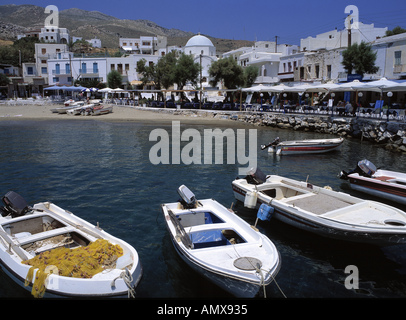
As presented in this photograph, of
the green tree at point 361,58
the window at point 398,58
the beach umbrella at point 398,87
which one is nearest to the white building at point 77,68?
the green tree at point 361,58

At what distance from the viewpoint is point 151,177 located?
16984mm

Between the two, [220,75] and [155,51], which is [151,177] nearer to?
[220,75]

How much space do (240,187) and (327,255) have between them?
4361 mm

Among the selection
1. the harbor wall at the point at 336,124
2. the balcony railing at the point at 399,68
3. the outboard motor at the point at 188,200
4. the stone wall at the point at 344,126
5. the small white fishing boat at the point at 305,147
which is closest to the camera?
the outboard motor at the point at 188,200

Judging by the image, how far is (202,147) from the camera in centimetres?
2597

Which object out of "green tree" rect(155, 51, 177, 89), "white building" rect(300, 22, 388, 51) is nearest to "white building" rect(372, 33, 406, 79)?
"white building" rect(300, 22, 388, 51)

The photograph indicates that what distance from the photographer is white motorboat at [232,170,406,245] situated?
28.8 ft

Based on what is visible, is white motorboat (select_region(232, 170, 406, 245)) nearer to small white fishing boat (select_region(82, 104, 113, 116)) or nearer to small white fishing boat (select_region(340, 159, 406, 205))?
small white fishing boat (select_region(340, 159, 406, 205))

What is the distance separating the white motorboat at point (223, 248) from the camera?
6.80 meters

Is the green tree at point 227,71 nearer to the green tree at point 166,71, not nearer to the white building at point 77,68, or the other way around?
the green tree at point 166,71

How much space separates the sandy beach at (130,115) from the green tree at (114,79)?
1484 cm

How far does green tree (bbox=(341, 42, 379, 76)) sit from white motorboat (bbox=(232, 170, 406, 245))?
2817 cm

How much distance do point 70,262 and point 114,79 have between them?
60.0 m
